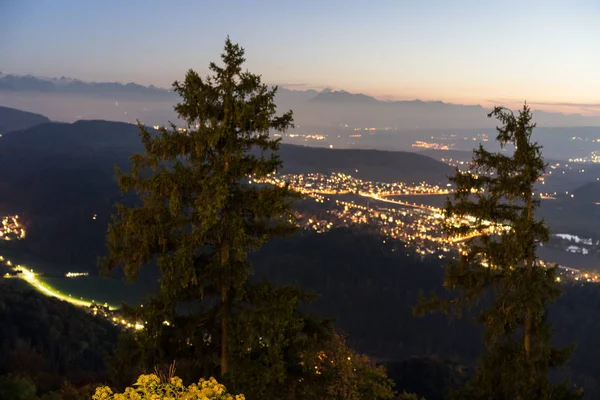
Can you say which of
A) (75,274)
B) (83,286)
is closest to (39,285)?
(83,286)

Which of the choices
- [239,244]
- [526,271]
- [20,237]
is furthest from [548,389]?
[20,237]

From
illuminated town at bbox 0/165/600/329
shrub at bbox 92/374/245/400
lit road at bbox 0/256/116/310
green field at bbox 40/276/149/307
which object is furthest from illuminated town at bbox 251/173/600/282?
shrub at bbox 92/374/245/400

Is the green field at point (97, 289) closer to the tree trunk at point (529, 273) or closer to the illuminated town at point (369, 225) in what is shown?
the illuminated town at point (369, 225)

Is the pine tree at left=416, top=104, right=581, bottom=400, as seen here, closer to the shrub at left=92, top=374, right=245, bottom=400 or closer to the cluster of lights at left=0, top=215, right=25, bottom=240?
the shrub at left=92, top=374, right=245, bottom=400

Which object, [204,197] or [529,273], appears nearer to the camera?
[204,197]

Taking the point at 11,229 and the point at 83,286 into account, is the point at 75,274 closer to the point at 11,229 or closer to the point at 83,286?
the point at 83,286

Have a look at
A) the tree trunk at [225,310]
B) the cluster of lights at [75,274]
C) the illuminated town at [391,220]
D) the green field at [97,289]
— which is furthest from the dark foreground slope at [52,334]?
the illuminated town at [391,220]
